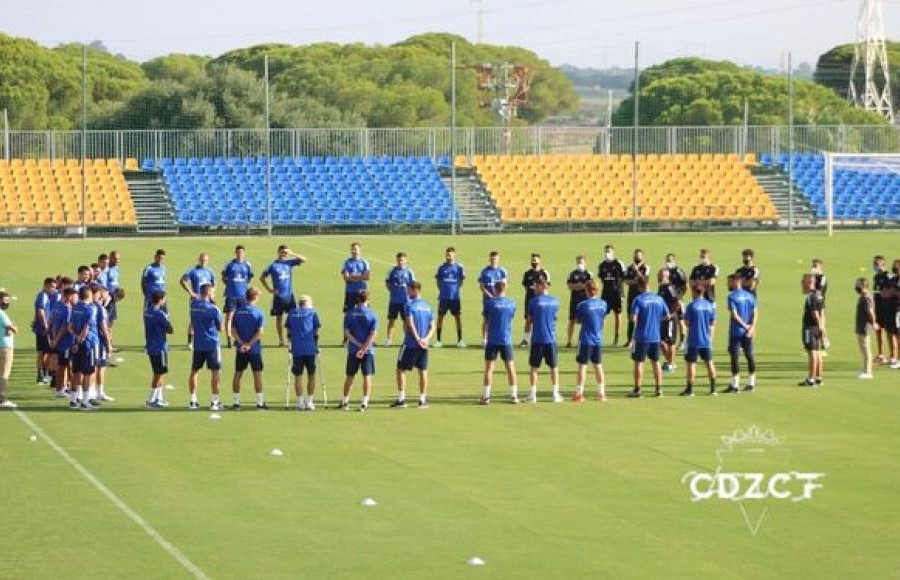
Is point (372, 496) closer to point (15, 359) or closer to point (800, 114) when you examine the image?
point (15, 359)

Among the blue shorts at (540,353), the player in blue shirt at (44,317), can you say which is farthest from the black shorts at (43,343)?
the blue shorts at (540,353)

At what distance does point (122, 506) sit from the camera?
19234mm

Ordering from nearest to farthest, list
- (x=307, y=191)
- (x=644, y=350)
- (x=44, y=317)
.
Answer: (x=644, y=350) < (x=44, y=317) < (x=307, y=191)

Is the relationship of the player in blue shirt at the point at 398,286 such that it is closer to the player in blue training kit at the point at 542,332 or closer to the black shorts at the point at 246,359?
the player in blue training kit at the point at 542,332

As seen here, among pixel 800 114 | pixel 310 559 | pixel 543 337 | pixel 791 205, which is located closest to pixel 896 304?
pixel 543 337

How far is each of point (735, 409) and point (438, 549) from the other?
30.9 feet

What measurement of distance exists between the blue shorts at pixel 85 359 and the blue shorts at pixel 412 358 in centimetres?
424

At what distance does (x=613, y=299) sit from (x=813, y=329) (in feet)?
19.5

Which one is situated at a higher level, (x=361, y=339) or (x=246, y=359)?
(x=361, y=339)

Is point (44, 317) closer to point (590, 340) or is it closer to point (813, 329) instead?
point (590, 340)

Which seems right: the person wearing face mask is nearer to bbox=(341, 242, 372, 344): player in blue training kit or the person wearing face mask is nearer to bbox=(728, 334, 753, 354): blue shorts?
bbox=(341, 242, 372, 344): player in blue training kit

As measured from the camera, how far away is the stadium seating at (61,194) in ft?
188

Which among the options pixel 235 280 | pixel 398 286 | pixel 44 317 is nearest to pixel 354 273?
pixel 398 286

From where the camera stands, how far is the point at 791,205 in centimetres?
6200
